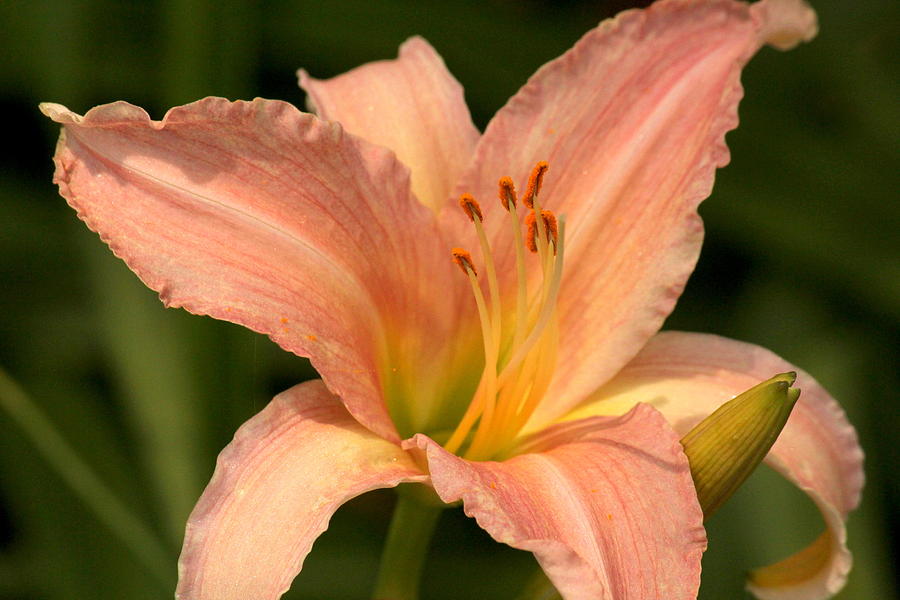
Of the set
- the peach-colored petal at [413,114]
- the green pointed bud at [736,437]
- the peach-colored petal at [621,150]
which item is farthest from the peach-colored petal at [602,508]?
the peach-colored petal at [413,114]

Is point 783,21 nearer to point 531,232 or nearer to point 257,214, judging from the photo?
point 531,232

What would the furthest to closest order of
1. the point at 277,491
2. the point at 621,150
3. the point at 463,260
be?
the point at 621,150
the point at 463,260
the point at 277,491

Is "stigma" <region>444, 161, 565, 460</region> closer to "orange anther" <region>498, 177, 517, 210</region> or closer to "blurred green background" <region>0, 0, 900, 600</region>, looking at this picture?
"orange anther" <region>498, 177, 517, 210</region>

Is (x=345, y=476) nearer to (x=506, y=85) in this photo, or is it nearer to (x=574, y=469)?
(x=574, y=469)

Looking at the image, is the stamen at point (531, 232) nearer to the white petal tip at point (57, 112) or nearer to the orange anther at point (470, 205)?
the orange anther at point (470, 205)

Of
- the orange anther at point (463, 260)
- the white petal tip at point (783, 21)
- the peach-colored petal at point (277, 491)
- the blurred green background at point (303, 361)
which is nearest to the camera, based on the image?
the peach-colored petal at point (277, 491)

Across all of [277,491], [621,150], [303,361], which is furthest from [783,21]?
[303,361]

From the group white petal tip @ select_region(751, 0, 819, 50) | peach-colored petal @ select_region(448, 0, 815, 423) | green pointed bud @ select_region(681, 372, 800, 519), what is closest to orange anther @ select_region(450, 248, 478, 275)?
peach-colored petal @ select_region(448, 0, 815, 423)
